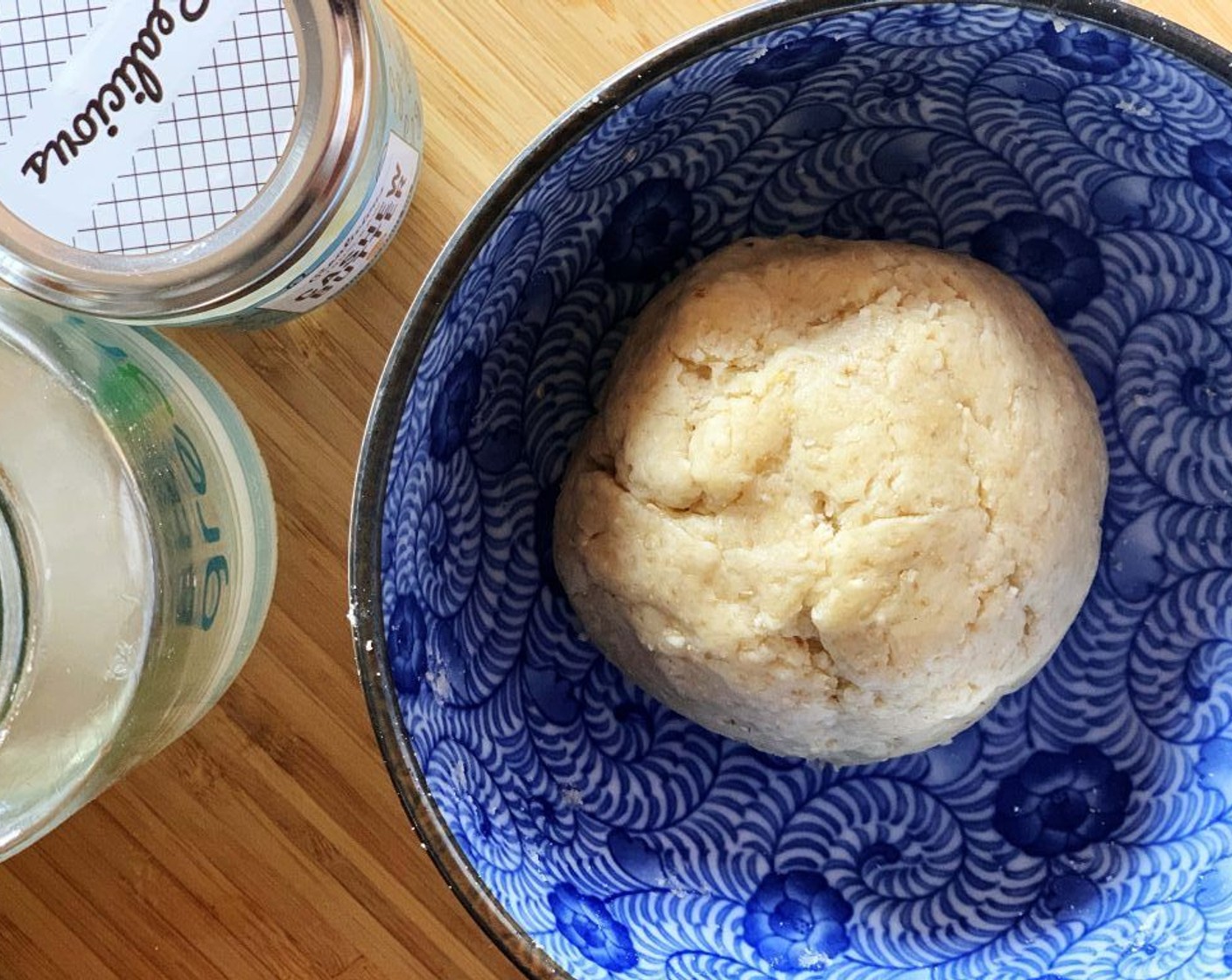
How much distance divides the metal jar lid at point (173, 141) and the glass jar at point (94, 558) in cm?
6

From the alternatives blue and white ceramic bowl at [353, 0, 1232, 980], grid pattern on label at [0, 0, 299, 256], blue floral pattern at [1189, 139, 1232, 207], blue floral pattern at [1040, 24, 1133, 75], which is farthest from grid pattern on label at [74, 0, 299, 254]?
blue floral pattern at [1189, 139, 1232, 207]

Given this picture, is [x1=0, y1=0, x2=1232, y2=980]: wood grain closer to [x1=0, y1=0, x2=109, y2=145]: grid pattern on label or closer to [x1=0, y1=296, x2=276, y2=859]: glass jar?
[x1=0, y1=296, x2=276, y2=859]: glass jar

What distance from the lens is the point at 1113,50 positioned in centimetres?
80

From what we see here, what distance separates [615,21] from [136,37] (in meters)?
0.34

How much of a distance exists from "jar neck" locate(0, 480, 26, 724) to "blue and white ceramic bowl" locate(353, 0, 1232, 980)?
0.21 meters

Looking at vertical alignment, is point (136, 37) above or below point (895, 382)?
above

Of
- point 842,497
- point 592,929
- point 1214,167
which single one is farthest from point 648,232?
point 592,929

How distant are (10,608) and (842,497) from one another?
50 cm

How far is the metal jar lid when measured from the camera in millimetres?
760

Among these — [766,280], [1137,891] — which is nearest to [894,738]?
[1137,891]

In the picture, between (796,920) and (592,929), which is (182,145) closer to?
(592,929)

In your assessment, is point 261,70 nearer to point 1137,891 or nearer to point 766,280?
point 766,280

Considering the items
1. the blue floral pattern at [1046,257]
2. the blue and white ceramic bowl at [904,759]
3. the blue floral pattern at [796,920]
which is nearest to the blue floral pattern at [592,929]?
the blue and white ceramic bowl at [904,759]

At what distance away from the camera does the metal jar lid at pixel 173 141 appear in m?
0.76
